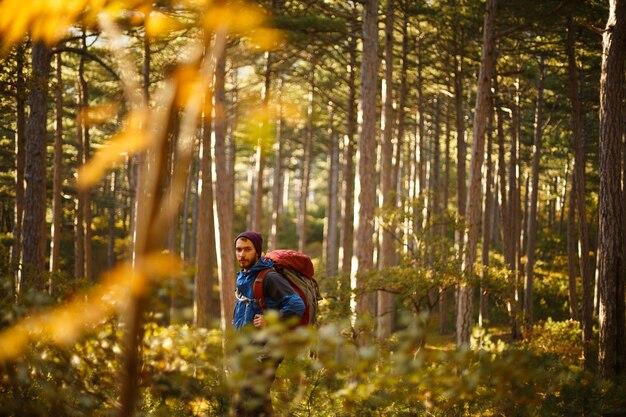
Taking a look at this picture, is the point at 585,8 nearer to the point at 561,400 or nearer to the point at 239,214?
the point at 561,400

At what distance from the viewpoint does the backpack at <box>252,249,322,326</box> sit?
4555 millimetres

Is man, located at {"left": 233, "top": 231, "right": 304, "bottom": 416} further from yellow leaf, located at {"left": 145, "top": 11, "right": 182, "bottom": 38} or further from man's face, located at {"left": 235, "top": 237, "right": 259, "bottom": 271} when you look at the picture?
yellow leaf, located at {"left": 145, "top": 11, "right": 182, "bottom": 38}

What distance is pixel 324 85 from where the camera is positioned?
26.3 metres

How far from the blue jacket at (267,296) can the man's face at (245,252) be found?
63 millimetres

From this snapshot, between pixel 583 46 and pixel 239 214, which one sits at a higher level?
pixel 583 46

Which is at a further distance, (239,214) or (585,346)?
(239,214)

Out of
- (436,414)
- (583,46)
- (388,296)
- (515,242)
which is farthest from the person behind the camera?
(515,242)

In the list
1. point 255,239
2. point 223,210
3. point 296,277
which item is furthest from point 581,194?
point 255,239

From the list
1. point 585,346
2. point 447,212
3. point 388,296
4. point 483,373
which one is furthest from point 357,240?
point 483,373

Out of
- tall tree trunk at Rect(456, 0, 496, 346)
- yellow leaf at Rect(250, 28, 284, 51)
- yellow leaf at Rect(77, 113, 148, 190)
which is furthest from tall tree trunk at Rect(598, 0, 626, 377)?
Answer: yellow leaf at Rect(77, 113, 148, 190)

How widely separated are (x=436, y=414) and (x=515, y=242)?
18573 mm

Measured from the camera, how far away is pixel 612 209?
928 cm

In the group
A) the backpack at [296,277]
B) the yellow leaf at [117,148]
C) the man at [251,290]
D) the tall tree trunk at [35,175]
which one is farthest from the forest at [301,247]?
the backpack at [296,277]

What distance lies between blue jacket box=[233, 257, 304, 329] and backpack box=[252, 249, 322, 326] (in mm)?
42
